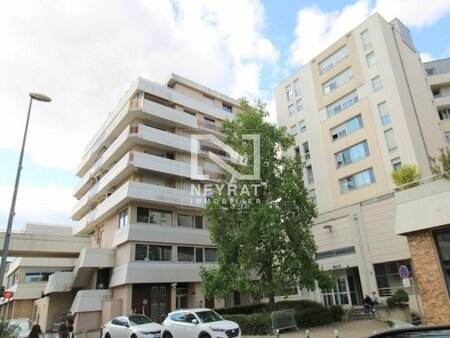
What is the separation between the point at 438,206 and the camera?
12.8 meters

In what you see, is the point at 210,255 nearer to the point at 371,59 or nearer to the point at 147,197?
the point at 147,197

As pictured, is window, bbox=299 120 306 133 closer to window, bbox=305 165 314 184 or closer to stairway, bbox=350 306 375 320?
window, bbox=305 165 314 184

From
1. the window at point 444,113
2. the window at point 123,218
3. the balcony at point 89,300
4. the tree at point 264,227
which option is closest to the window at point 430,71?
the window at point 444,113

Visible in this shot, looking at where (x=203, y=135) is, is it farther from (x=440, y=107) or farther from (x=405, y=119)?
(x=440, y=107)

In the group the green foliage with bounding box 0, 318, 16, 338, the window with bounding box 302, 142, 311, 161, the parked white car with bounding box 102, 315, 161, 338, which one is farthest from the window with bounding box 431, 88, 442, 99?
the green foliage with bounding box 0, 318, 16, 338

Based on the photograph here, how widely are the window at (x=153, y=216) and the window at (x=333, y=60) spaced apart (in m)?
21.8

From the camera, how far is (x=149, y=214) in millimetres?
29156

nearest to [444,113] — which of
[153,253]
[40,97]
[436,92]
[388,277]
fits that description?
[436,92]

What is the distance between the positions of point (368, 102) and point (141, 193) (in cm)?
2125

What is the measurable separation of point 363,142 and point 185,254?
18492 mm

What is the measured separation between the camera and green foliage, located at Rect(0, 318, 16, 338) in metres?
10.5

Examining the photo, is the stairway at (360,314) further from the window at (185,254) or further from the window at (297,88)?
the window at (297,88)

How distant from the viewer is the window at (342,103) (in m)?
31.8

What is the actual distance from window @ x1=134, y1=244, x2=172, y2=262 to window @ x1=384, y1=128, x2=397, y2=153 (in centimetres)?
2010
